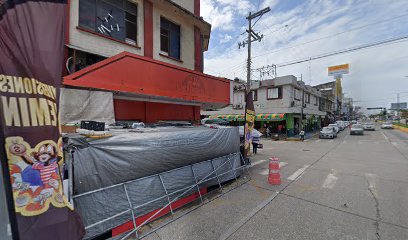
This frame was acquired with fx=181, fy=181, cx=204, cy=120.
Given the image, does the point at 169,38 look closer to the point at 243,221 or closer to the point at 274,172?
the point at 274,172

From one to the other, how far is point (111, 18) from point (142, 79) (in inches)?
111

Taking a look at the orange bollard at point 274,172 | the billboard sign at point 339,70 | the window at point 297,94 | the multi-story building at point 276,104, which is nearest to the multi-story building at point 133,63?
the orange bollard at point 274,172

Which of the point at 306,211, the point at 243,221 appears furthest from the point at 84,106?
the point at 306,211

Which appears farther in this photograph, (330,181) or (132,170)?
(330,181)

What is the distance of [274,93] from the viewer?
2373cm

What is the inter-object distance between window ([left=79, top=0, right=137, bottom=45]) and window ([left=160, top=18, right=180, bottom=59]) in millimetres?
1355

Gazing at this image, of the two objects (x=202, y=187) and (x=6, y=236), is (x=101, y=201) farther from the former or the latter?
(x=202, y=187)

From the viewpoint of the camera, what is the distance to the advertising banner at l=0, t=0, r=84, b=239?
2.07 metres

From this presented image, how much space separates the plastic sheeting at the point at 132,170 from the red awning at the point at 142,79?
1.82 metres

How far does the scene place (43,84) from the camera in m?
2.32

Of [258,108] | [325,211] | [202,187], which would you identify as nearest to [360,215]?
[325,211]

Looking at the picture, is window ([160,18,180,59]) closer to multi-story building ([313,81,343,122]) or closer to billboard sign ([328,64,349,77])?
multi-story building ([313,81,343,122])

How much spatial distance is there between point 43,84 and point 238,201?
200 inches

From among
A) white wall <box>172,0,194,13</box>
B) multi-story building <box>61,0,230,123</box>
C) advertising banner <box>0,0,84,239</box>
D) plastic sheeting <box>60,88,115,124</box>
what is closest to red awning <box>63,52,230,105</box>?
multi-story building <box>61,0,230,123</box>
